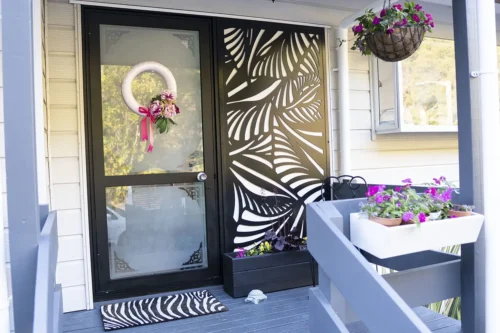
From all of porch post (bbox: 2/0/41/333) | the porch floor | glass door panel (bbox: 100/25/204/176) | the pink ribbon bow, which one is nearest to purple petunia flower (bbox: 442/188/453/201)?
the porch floor

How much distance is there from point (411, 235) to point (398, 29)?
1.58m

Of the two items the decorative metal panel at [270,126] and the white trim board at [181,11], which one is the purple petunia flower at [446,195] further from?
the white trim board at [181,11]

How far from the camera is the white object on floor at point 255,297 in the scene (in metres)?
3.04

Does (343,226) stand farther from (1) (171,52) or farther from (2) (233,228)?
(1) (171,52)

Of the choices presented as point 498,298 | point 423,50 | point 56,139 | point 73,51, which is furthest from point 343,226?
point 423,50

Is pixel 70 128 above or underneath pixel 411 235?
above

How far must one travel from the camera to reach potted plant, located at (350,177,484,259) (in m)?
1.44

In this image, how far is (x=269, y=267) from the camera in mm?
3258

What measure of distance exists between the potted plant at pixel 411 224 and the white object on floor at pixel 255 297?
1615mm

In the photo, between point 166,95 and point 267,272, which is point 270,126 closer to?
point 166,95

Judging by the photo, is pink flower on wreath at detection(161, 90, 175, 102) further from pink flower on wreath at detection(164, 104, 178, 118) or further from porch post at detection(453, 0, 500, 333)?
porch post at detection(453, 0, 500, 333)

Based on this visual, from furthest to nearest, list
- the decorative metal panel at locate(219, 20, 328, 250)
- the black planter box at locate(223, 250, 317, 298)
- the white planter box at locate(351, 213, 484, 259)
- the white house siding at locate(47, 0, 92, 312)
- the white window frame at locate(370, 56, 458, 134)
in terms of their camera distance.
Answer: the white window frame at locate(370, 56, 458, 134) → the decorative metal panel at locate(219, 20, 328, 250) → the black planter box at locate(223, 250, 317, 298) → the white house siding at locate(47, 0, 92, 312) → the white planter box at locate(351, 213, 484, 259)

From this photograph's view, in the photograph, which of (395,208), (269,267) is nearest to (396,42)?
(395,208)

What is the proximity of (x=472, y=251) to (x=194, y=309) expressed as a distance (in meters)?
1.94
